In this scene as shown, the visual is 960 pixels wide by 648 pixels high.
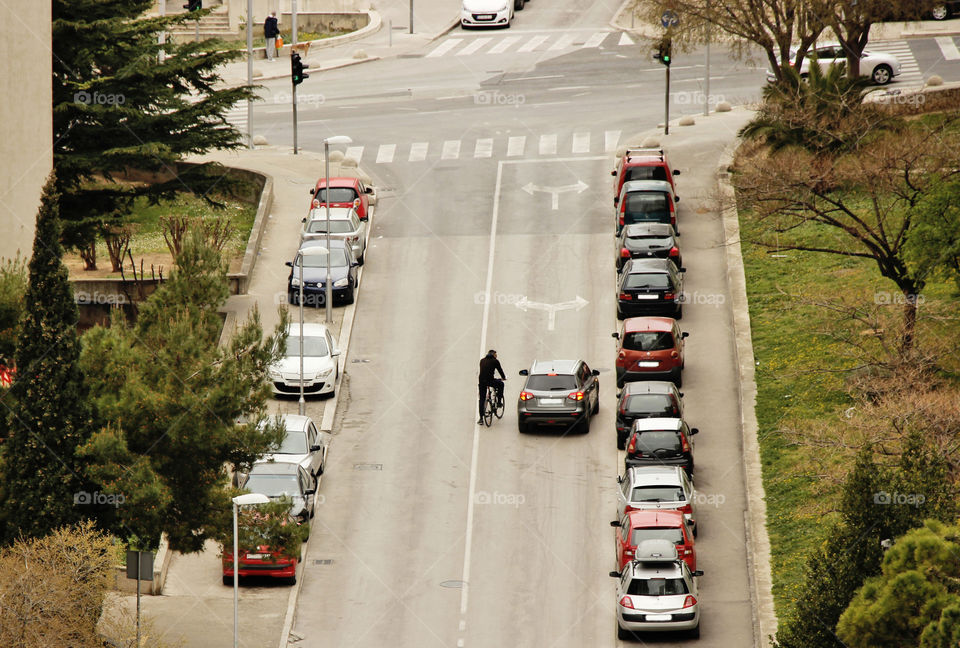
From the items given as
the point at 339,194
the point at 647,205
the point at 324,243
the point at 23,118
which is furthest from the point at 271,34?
the point at 23,118

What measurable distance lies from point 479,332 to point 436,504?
838cm

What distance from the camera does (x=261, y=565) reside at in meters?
33.4

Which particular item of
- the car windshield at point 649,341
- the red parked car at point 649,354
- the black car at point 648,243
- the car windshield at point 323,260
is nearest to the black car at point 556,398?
the red parked car at point 649,354

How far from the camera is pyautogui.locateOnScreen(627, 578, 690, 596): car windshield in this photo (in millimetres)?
30984

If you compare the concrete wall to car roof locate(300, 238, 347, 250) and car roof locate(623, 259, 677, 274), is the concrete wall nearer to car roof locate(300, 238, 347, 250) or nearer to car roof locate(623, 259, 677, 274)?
car roof locate(300, 238, 347, 250)

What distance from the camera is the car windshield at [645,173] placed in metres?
49.8

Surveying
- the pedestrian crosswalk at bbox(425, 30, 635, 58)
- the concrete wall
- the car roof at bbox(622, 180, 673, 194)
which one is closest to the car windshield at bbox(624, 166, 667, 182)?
the car roof at bbox(622, 180, 673, 194)

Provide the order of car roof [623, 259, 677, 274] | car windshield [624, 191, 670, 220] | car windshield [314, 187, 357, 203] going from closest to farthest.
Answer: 1. car roof [623, 259, 677, 274]
2. car windshield [624, 191, 670, 220]
3. car windshield [314, 187, 357, 203]

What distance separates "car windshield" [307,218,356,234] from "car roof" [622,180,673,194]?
25.8 ft

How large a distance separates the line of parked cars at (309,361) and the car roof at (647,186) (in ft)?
24.9

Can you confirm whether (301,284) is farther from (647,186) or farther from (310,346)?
(647,186)

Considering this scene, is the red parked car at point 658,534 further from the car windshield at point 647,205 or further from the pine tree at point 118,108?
the pine tree at point 118,108

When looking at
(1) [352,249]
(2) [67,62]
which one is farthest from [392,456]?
(2) [67,62]

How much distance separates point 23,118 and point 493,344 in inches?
506
